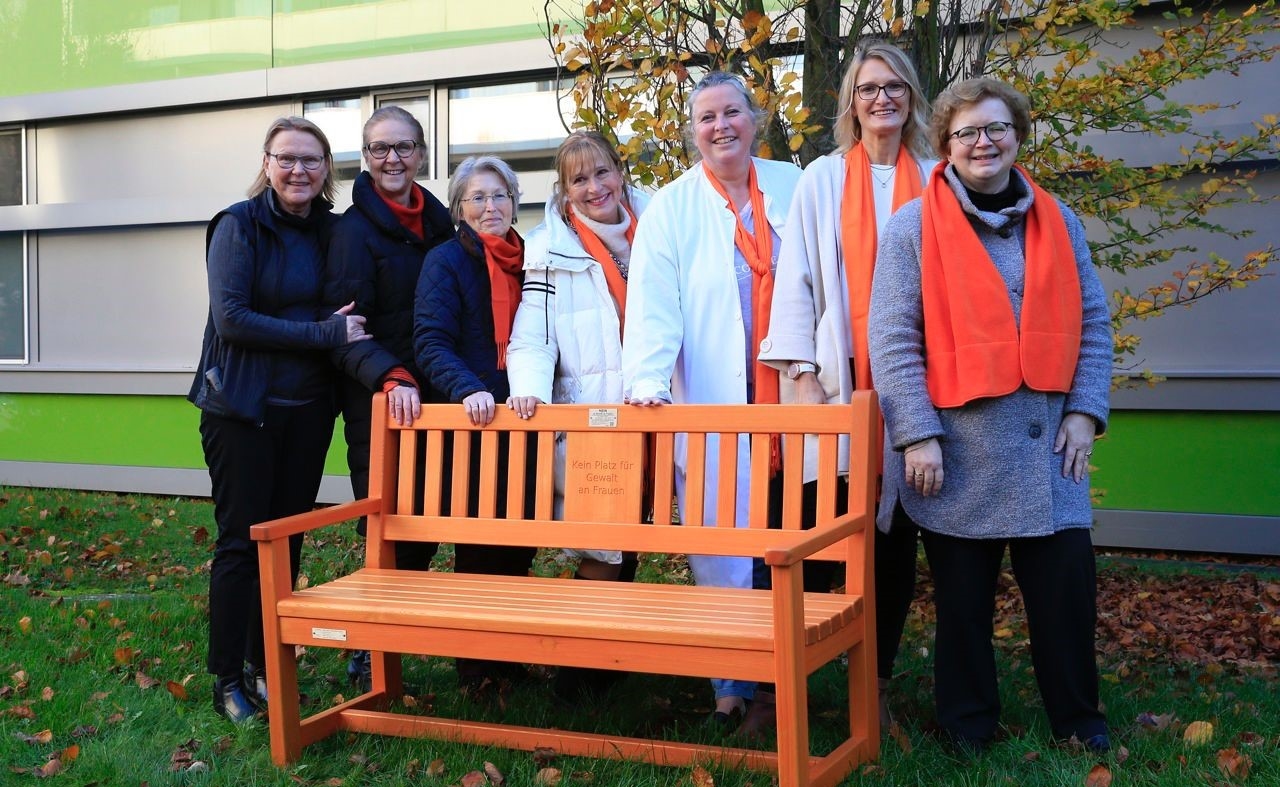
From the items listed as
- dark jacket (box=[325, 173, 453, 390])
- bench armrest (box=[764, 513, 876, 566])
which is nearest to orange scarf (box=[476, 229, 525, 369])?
dark jacket (box=[325, 173, 453, 390])

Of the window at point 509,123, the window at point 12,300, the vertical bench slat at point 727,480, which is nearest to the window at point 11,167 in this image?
the window at point 12,300

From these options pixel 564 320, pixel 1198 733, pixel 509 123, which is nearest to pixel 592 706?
pixel 564 320

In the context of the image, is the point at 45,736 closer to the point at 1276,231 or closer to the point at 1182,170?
the point at 1182,170

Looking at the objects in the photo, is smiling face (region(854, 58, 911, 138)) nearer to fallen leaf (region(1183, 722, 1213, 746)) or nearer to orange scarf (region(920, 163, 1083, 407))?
orange scarf (region(920, 163, 1083, 407))

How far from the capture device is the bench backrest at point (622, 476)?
3.81 meters

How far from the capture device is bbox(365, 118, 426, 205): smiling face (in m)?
4.57

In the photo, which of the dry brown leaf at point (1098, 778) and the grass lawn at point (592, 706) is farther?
the grass lawn at point (592, 706)

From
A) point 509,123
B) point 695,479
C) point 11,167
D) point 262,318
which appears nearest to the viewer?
point 695,479

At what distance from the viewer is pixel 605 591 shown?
13.0 feet

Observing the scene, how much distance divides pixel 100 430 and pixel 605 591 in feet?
30.3

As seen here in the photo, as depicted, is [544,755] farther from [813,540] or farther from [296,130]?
[296,130]

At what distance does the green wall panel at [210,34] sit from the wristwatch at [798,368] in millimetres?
6560

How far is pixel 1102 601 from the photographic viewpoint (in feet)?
21.9

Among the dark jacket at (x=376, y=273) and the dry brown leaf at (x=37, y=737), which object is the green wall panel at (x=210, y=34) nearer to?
the dark jacket at (x=376, y=273)
